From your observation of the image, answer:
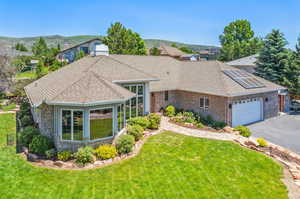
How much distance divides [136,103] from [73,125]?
731cm

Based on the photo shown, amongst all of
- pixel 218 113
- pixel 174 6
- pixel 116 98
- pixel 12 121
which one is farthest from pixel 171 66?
pixel 12 121

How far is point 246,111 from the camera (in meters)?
20.5

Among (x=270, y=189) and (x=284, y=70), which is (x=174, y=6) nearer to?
(x=284, y=70)

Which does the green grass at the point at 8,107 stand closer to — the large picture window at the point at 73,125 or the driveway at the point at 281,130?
the large picture window at the point at 73,125

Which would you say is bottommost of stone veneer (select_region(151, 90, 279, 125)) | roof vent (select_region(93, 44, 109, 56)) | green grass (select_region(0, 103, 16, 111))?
green grass (select_region(0, 103, 16, 111))

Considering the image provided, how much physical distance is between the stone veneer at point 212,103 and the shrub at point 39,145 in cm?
1079

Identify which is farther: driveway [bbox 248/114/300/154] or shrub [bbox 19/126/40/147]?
driveway [bbox 248/114/300/154]

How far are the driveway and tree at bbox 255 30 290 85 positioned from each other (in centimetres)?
624

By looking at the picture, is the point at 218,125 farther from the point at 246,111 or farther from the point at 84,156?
the point at 84,156

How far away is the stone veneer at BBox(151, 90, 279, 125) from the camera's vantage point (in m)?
18.9

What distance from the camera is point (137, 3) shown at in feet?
82.3

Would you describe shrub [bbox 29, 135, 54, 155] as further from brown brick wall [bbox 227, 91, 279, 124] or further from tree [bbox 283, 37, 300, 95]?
tree [bbox 283, 37, 300, 95]

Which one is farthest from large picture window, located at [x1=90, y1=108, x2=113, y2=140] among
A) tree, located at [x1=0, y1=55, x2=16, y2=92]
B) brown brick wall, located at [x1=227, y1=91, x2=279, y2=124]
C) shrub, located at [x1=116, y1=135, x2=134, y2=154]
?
tree, located at [x1=0, y1=55, x2=16, y2=92]

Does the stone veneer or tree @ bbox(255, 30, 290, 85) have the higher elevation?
tree @ bbox(255, 30, 290, 85)
